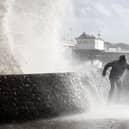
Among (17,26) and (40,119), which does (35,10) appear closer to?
(17,26)

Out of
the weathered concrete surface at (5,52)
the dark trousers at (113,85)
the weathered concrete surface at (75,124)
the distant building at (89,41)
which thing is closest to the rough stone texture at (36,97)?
the weathered concrete surface at (75,124)

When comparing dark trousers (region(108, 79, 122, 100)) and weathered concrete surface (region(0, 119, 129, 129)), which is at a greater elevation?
dark trousers (region(108, 79, 122, 100))

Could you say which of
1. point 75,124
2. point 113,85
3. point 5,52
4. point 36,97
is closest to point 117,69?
point 113,85

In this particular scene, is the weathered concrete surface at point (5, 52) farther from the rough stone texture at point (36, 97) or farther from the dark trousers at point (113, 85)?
the rough stone texture at point (36, 97)

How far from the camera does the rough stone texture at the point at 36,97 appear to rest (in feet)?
27.9

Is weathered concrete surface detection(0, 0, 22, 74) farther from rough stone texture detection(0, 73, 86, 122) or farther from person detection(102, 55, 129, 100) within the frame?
rough stone texture detection(0, 73, 86, 122)

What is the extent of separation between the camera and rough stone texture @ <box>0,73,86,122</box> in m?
8.52

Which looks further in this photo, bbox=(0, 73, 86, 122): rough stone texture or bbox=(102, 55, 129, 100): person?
bbox=(102, 55, 129, 100): person

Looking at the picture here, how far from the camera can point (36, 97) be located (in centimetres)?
884

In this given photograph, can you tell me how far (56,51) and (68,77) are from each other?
13919 millimetres

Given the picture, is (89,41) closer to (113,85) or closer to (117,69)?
(113,85)

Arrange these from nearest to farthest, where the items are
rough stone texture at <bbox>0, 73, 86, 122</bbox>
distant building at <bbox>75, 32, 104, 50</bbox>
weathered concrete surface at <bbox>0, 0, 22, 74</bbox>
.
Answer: rough stone texture at <bbox>0, 73, 86, 122</bbox>, weathered concrete surface at <bbox>0, 0, 22, 74</bbox>, distant building at <bbox>75, 32, 104, 50</bbox>

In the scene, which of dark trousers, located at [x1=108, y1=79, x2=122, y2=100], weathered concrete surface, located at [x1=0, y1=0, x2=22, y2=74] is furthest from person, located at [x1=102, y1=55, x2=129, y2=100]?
weathered concrete surface, located at [x1=0, y1=0, x2=22, y2=74]

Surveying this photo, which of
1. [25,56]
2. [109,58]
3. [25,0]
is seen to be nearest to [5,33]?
[25,56]
